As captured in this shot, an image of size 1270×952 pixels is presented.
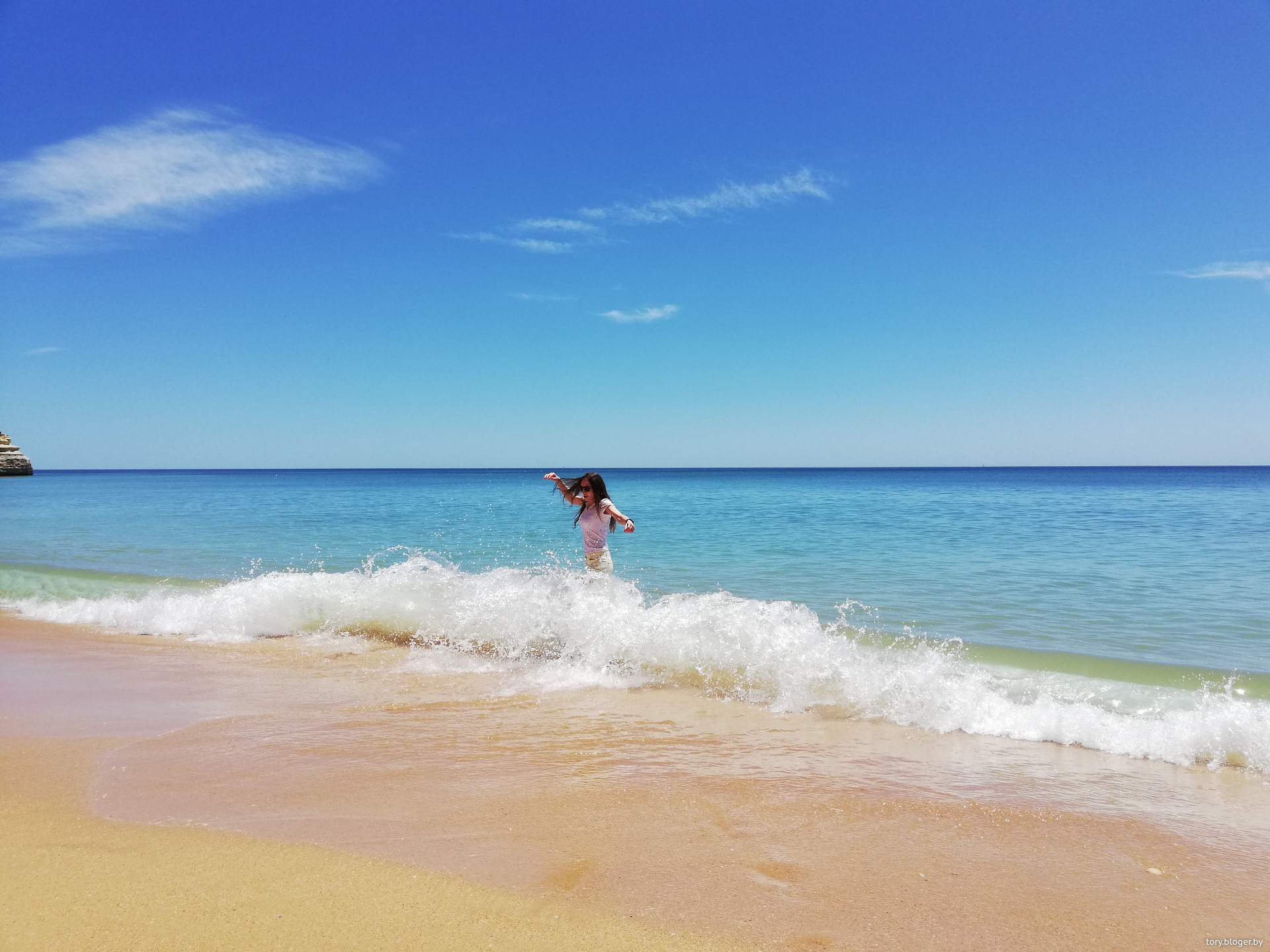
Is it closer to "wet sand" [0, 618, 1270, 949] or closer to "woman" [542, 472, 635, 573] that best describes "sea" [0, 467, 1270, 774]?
"woman" [542, 472, 635, 573]

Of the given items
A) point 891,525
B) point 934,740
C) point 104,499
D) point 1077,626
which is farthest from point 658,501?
point 934,740

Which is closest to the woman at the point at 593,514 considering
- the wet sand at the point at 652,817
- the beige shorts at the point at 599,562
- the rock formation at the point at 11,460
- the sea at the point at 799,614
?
the beige shorts at the point at 599,562

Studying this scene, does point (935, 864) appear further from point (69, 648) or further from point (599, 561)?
point (69, 648)

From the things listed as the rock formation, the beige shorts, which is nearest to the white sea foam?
the beige shorts

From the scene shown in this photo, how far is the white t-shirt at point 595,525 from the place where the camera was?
853 cm

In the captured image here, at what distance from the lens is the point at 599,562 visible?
8.65 meters

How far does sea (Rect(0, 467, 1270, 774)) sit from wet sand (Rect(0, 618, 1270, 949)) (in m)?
0.53

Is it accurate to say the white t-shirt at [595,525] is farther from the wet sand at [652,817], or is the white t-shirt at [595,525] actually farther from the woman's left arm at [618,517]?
the wet sand at [652,817]

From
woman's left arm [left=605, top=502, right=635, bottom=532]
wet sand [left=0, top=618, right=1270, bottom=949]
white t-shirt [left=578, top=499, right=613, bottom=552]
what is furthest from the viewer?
white t-shirt [left=578, top=499, right=613, bottom=552]

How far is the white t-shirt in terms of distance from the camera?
28.0 ft

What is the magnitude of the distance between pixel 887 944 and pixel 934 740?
2.81 m

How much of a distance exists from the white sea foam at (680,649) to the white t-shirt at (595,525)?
0.41 meters

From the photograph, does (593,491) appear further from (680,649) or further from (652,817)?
(652,817)

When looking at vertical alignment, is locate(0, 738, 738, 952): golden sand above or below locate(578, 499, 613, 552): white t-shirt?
below
